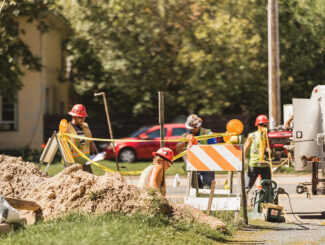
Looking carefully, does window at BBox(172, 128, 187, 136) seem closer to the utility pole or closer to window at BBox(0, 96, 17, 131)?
the utility pole

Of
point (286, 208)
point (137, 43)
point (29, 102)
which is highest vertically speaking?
point (137, 43)

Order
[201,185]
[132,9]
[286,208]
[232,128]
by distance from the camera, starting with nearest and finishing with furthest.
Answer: [232,128] < [201,185] < [286,208] < [132,9]

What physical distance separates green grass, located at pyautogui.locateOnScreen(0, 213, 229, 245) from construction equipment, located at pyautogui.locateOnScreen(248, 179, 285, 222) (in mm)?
1671

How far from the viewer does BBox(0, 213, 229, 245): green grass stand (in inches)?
238

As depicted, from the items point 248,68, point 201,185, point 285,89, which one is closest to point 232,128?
point 201,185

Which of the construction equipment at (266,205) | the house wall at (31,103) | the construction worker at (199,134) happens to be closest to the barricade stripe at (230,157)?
the construction equipment at (266,205)

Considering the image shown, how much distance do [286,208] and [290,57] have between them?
12.7 metres

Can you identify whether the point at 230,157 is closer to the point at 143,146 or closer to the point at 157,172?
the point at 157,172

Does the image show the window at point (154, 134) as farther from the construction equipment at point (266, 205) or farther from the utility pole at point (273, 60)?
the construction equipment at point (266, 205)

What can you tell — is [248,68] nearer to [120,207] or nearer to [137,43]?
[137,43]

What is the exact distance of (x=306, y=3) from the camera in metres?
→ 21.6

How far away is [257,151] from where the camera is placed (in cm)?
1134

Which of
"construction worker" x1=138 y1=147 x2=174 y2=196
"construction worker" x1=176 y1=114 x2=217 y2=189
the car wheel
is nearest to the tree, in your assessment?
the car wheel

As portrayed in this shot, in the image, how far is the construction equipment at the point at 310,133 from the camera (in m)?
11.0
